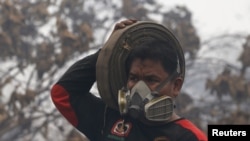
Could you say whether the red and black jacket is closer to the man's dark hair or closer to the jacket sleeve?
the jacket sleeve

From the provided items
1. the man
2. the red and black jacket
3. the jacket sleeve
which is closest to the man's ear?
the man

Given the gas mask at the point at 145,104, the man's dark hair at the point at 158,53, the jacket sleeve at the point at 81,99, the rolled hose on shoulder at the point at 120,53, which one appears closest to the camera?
the gas mask at the point at 145,104

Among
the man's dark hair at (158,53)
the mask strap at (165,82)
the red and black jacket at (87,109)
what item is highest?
the man's dark hair at (158,53)

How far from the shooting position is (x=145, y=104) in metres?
2.39

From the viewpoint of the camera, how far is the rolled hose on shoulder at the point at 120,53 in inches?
103

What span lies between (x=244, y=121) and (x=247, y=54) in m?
1.21

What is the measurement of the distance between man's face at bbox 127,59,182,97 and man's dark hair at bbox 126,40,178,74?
0.06 feet

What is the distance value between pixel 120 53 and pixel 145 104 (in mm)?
337

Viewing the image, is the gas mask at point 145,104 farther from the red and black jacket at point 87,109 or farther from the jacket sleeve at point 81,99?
the jacket sleeve at point 81,99

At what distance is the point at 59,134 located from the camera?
9.46 metres

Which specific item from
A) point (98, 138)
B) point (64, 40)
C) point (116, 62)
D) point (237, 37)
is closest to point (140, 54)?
point (116, 62)

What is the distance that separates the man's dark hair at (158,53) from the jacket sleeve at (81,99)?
29 cm

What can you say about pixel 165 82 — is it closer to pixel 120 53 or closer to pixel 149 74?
pixel 149 74

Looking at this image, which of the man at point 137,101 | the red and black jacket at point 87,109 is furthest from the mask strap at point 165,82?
the red and black jacket at point 87,109
